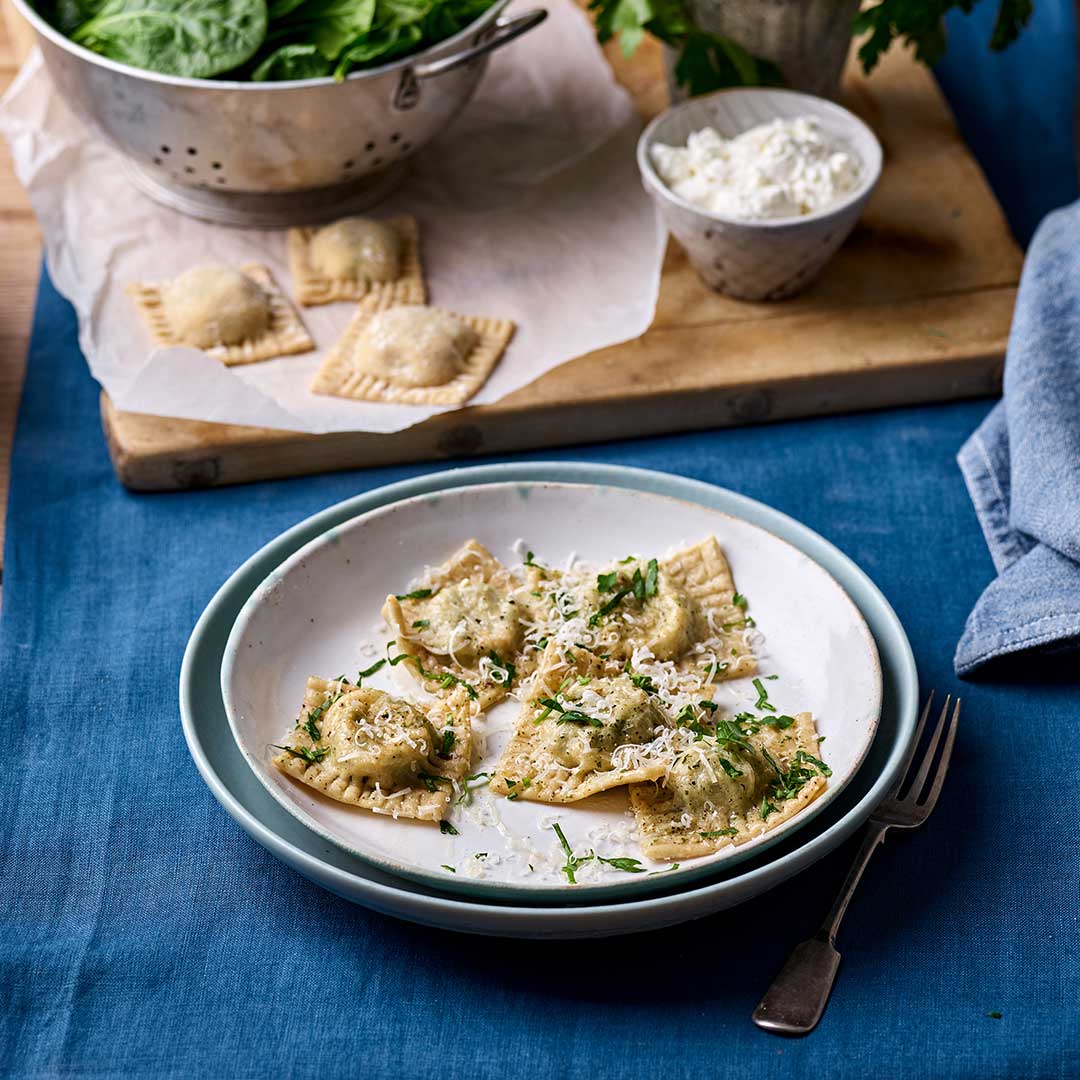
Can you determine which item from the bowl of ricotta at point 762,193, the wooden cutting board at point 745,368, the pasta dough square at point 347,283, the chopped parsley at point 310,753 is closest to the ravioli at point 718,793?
the chopped parsley at point 310,753

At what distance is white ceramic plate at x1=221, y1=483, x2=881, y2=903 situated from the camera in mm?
1948

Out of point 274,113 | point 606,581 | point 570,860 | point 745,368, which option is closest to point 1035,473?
point 745,368

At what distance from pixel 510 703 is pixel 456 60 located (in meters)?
1.54

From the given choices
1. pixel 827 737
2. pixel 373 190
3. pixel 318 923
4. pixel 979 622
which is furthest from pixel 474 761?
pixel 373 190

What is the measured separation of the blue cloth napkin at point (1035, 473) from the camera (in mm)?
2395

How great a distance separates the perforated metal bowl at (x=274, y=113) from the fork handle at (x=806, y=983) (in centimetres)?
199

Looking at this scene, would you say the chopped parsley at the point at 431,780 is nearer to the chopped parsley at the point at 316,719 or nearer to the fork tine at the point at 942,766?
the chopped parsley at the point at 316,719

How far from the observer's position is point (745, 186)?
3037 millimetres

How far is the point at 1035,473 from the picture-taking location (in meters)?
2.60

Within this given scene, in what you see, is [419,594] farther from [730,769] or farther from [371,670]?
[730,769]

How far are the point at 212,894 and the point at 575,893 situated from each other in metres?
0.57

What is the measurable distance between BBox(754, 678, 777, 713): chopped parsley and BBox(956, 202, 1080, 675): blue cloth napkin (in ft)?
1.33

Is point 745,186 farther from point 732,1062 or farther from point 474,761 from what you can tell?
point 732,1062

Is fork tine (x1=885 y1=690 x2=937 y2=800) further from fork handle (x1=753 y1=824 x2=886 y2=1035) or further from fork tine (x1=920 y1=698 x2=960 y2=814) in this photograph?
fork handle (x1=753 y1=824 x2=886 y2=1035)
